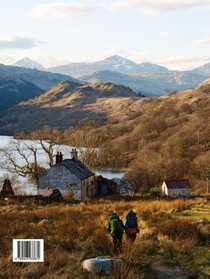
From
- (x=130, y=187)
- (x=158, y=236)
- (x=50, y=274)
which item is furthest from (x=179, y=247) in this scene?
(x=130, y=187)

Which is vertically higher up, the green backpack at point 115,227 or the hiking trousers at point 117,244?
the green backpack at point 115,227

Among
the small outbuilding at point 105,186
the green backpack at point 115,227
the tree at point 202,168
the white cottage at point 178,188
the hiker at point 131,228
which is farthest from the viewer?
the tree at point 202,168

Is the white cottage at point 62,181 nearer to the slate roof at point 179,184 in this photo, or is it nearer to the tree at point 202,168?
the slate roof at point 179,184

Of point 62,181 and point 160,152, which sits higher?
point 160,152

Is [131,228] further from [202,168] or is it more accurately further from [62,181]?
[202,168]

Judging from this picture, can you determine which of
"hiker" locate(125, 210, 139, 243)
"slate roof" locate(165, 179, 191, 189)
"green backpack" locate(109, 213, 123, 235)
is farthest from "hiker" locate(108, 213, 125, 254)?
"slate roof" locate(165, 179, 191, 189)

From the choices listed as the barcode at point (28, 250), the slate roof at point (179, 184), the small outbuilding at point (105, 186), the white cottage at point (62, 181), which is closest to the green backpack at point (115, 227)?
the barcode at point (28, 250)

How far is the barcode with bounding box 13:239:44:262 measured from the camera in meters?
11.1

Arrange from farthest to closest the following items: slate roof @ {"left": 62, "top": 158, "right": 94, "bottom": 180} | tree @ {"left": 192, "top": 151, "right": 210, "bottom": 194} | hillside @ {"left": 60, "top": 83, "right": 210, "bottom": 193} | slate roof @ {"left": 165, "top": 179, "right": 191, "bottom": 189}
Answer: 1. hillside @ {"left": 60, "top": 83, "right": 210, "bottom": 193}
2. tree @ {"left": 192, "top": 151, "right": 210, "bottom": 194}
3. slate roof @ {"left": 165, "top": 179, "right": 191, "bottom": 189}
4. slate roof @ {"left": 62, "top": 158, "right": 94, "bottom": 180}

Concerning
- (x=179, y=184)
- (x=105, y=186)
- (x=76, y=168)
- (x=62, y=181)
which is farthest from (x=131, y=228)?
(x=105, y=186)

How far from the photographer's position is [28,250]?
11156 mm

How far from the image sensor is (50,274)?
10711mm

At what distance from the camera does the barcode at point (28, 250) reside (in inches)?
437

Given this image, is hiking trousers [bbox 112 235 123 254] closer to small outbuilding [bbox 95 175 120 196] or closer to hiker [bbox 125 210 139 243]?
hiker [bbox 125 210 139 243]
